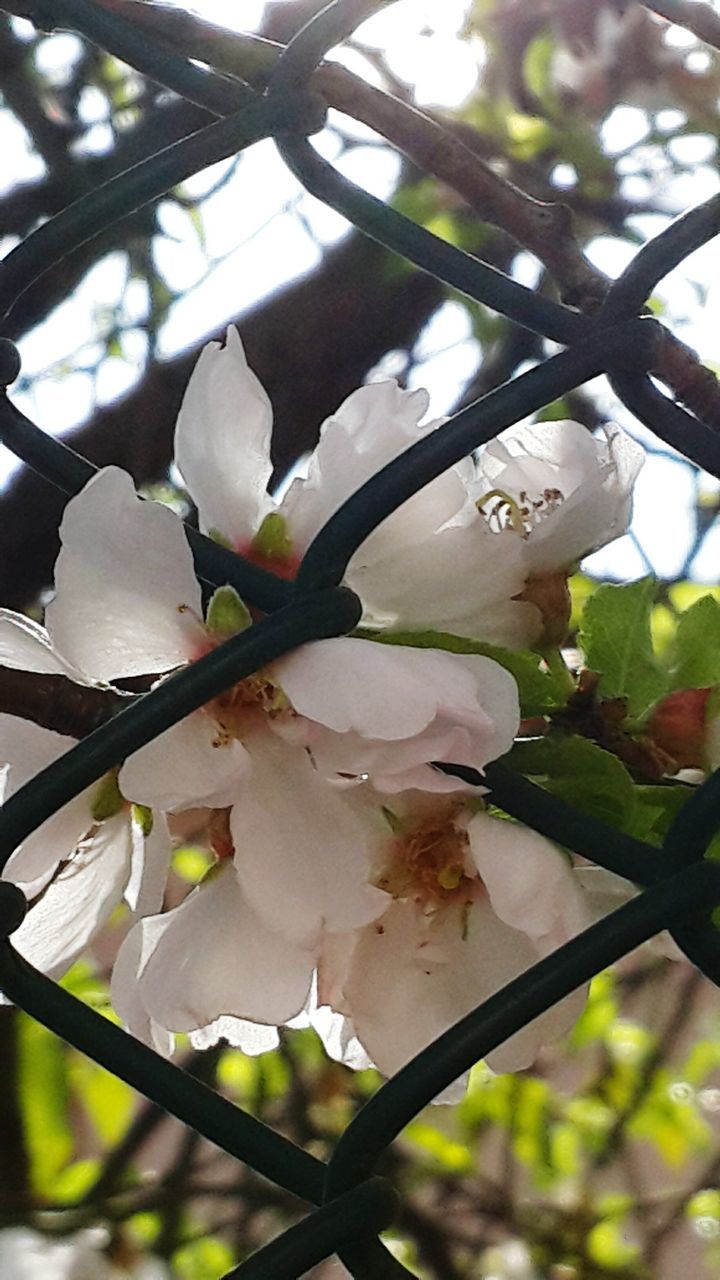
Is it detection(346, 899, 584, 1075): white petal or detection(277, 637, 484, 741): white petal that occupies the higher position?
Answer: detection(277, 637, 484, 741): white petal

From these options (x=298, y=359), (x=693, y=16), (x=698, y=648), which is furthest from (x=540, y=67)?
(x=698, y=648)

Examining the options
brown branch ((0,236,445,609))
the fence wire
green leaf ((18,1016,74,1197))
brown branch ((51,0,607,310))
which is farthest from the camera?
brown branch ((0,236,445,609))

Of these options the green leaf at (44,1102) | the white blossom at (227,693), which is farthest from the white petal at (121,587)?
the green leaf at (44,1102)

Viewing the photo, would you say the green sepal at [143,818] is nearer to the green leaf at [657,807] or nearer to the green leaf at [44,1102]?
the green leaf at [657,807]

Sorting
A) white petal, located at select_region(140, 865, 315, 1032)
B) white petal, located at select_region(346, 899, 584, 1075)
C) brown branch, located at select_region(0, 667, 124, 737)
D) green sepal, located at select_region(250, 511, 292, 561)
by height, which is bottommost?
white petal, located at select_region(346, 899, 584, 1075)

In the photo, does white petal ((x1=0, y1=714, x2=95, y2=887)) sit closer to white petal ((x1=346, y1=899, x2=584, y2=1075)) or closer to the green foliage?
white petal ((x1=346, y1=899, x2=584, y2=1075))

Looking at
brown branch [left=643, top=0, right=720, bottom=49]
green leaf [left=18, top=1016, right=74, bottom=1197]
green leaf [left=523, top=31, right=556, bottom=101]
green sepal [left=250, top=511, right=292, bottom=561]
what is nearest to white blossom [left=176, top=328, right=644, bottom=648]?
green sepal [left=250, top=511, right=292, bottom=561]
